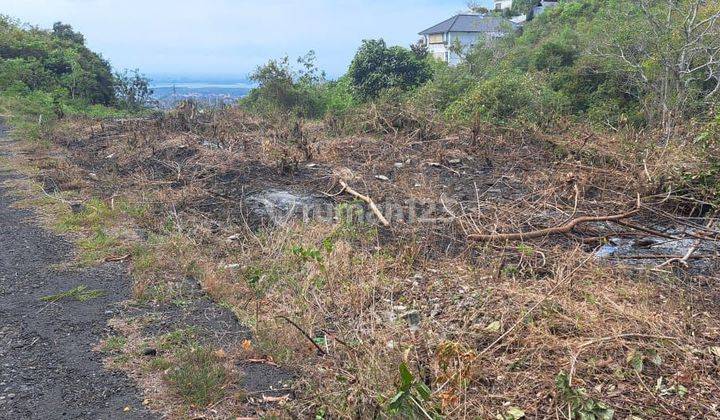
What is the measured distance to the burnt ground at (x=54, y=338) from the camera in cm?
268

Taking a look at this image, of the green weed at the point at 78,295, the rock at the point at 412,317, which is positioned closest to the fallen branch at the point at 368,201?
the rock at the point at 412,317

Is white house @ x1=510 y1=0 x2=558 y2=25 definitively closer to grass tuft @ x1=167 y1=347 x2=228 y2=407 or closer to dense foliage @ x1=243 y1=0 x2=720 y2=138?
dense foliage @ x1=243 y1=0 x2=720 y2=138

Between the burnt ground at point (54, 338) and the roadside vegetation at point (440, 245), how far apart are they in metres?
0.18

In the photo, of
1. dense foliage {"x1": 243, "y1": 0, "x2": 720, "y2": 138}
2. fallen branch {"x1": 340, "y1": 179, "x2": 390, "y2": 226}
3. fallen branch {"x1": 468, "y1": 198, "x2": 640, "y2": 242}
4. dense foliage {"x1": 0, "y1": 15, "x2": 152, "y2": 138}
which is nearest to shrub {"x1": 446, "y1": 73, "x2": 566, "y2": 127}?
dense foliage {"x1": 243, "y1": 0, "x2": 720, "y2": 138}

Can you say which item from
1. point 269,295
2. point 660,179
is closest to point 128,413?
point 269,295

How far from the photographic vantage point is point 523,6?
4366 centimetres

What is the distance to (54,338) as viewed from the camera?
3324 mm

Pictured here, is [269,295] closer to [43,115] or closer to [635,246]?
[635,246]

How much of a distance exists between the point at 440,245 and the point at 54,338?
9.90ft

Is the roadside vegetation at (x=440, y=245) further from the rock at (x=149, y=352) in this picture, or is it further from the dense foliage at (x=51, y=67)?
the dense foliage at (x=51, y=67)

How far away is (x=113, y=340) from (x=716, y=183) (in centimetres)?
564

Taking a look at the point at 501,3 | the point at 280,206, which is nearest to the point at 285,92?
the point at 280,206

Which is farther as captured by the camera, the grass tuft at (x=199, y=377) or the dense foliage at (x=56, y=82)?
the dense foliage at (x=56, y=82)

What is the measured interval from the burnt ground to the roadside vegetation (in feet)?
0.59
